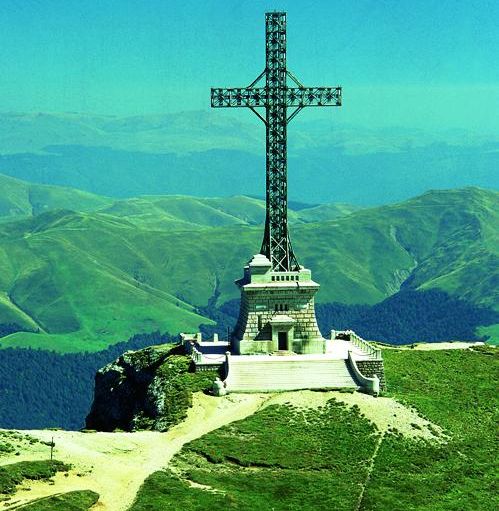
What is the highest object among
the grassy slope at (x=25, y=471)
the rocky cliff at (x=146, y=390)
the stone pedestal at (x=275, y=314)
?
the stone pedestal at (x=275, y=314)

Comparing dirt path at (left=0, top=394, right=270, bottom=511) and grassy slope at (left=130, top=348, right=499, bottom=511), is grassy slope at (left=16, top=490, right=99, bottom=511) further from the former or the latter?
grassy slope at (left=130, top=348, right=499, bottom=511)

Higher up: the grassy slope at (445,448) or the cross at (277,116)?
the cross at (277,116)

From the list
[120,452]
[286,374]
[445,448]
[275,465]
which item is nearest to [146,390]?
[286,374]

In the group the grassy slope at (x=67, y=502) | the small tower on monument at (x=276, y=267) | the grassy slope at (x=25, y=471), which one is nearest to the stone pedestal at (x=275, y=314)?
the small tower on monument at (x=276, y=267)

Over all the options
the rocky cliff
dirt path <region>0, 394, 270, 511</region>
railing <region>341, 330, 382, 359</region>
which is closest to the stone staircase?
dirt path <region>0, 394, 270, 511</region>

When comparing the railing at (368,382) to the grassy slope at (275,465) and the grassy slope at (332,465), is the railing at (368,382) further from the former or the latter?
the grassy slope at (275,465)

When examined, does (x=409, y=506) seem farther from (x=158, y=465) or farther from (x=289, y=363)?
(x=289, y=363)
